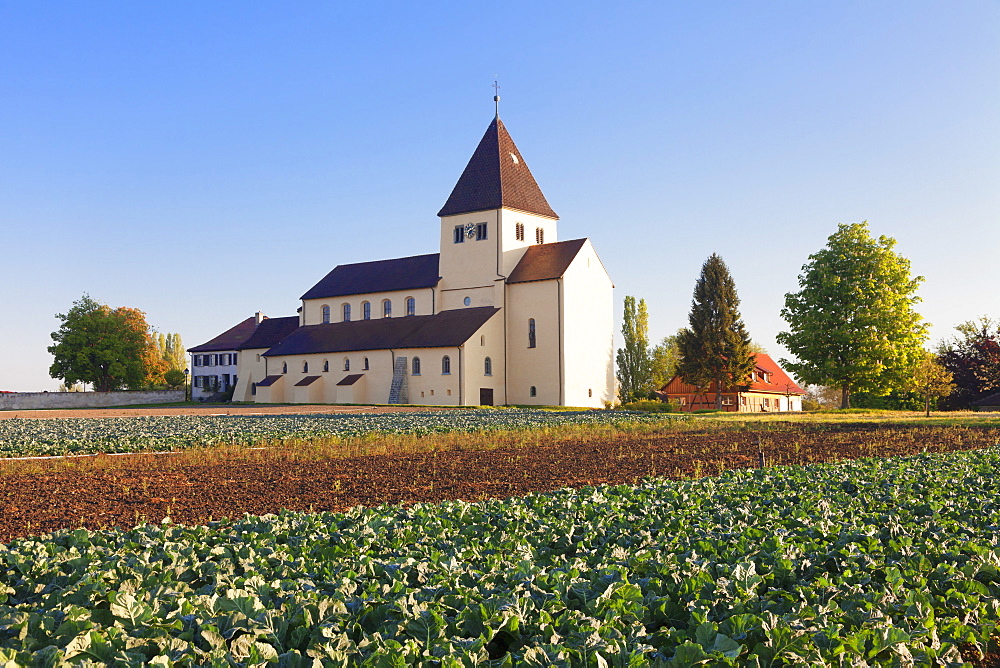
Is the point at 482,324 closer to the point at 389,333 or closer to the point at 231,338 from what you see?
the point at 389,333

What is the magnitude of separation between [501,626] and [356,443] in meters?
16.4

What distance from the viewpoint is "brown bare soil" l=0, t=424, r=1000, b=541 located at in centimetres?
1034

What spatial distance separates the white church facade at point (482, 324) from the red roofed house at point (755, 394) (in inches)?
428

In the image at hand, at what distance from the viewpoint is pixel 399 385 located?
5834 cm

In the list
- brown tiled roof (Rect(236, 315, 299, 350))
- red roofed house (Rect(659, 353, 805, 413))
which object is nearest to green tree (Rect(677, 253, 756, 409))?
red roofed house (Rect(659, 353, 805, 413))

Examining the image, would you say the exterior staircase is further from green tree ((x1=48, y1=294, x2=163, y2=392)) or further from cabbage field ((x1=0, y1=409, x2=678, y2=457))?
green tree ((x1=48, y1=294, x2=163, y2=392))

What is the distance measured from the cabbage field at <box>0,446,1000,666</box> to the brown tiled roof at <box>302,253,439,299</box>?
56.5 metres

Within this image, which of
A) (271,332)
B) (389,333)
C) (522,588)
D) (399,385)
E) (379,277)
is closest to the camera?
(522,588)

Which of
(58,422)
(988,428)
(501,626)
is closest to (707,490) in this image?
(501,626)

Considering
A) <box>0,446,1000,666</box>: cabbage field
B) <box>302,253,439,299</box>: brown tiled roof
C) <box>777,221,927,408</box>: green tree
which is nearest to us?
<box>0,446,1000,666</box>: cabbage field

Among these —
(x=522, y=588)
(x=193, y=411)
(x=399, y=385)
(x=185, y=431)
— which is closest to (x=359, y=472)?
(x=522, y=588)

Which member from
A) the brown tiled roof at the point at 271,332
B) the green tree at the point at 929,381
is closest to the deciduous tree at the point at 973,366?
the green tree at the point at 929,381

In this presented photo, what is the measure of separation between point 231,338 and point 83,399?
16692 millimetres

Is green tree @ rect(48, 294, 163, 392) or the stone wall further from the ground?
green tree @ rect(48, 294, 163, 392)
